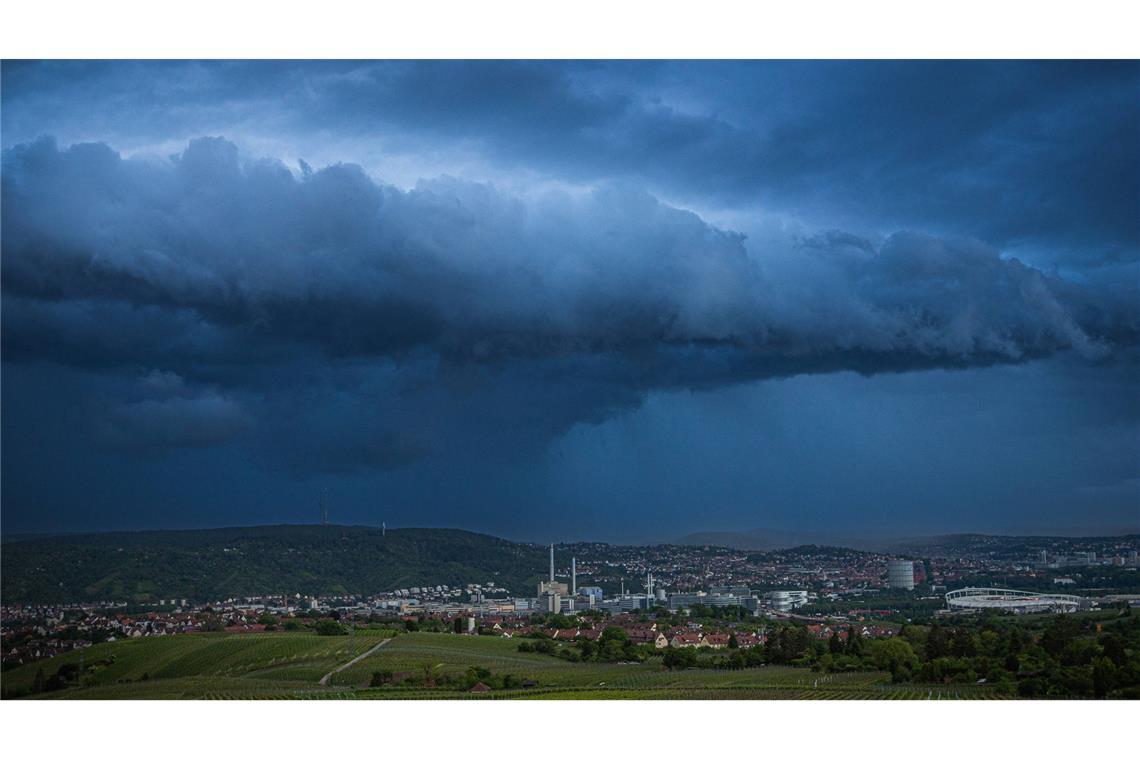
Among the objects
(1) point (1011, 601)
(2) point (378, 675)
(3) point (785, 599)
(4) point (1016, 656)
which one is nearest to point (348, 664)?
(2) point (378, 675)

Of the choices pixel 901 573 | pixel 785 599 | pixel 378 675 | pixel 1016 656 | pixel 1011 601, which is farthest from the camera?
pixel 785 599

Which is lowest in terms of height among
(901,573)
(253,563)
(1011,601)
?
(1011,601)

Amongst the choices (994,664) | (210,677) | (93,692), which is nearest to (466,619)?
(210,677)

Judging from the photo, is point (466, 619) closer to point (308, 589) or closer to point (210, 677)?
point (308, 589)

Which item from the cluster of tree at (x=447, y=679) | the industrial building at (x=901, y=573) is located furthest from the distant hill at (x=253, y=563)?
the industrial building at (x=901, y=573)

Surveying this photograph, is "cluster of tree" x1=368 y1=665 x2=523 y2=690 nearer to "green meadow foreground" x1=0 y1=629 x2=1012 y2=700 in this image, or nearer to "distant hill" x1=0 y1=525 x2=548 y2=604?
"green meadow foreground" x1=0 y1=629 x2=1012 y2=700

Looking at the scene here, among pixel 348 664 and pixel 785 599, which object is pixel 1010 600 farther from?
pixel 348 664

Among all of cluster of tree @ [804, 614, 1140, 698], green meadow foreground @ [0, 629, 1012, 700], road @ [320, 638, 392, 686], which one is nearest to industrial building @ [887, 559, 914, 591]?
cluster of tree @ [804, 614, 1140, 698]
